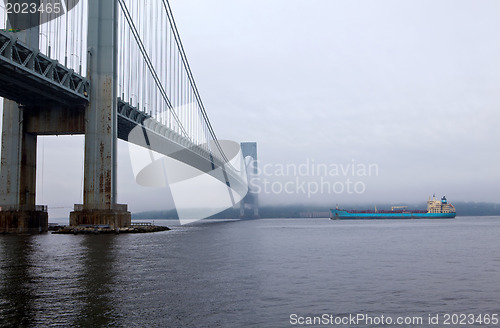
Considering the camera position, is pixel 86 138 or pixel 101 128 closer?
pixel 101 128

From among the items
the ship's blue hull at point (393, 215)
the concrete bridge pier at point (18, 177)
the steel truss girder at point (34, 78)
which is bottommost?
the ship's blue hull at point (393, 215)

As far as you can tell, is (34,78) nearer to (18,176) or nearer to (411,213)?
(18,176)

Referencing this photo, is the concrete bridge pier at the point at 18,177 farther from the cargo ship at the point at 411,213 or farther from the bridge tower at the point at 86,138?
the cargo ship at the point at 411,213

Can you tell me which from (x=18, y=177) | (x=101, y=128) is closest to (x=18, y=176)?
(x=18, y=177)

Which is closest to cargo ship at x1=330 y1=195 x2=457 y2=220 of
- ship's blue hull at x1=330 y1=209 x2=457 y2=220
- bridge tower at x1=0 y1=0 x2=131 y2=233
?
ship's blue hull at x1=330 y1=209 x2=457 y2=220

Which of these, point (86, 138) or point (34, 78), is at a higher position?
point (34, 78)

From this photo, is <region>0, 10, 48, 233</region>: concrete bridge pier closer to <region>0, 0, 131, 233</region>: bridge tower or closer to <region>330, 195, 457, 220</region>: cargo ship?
<region>0, 0, 131, 233</region>: bridge tower

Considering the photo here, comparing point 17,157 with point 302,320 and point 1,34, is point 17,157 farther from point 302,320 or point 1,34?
→ point 302,320

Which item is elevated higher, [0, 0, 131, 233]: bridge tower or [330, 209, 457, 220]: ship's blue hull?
[0, 0, 131, 233]: bridge tower

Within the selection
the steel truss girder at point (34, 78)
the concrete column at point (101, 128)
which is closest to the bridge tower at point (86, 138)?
the concrete column at point (101, 128)
